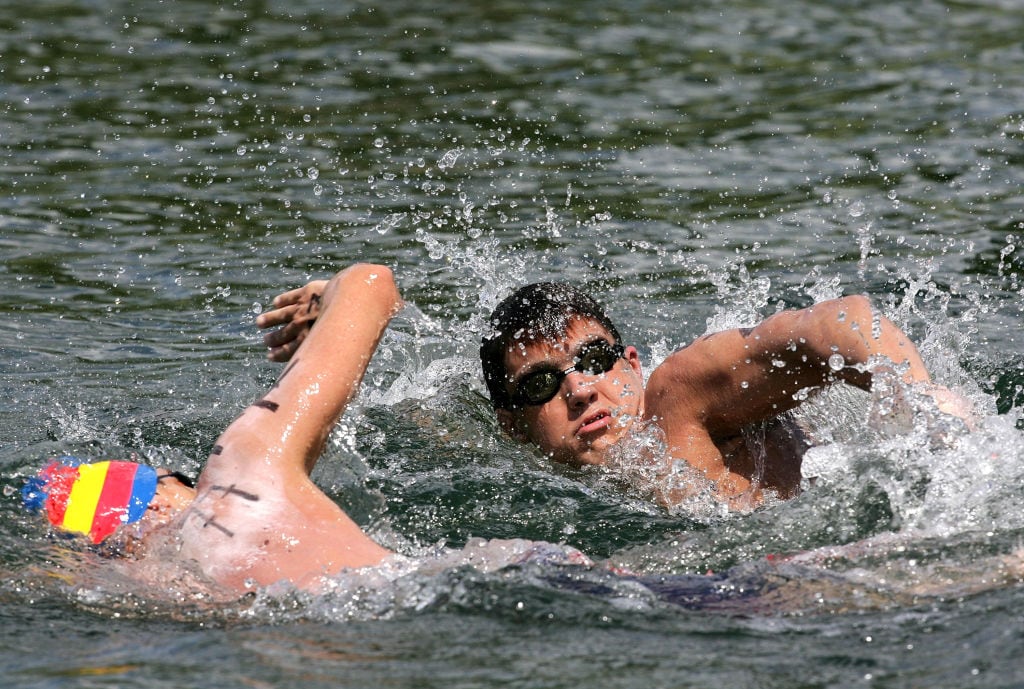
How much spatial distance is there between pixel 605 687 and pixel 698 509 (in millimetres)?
1707

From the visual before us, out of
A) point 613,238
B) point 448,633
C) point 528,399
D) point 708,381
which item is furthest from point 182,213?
point 448,633

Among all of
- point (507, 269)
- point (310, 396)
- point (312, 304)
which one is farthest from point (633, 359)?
point (507, 269)

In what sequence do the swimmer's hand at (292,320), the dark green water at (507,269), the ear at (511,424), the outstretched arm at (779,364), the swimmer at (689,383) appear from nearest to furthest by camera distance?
the dark green water at (507,269) → the swimmer's hand at (292,320) → the outstretched arm at (779,364) → the swimmer at (689,383) → the ear at (511,424)

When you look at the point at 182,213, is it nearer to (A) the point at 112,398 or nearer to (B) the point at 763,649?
(A) the point at 112,398

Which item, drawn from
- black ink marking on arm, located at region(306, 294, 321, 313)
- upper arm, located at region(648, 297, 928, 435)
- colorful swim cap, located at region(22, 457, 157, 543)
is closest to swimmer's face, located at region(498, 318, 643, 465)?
upper arm, located at region(648, 297, 928, 435)

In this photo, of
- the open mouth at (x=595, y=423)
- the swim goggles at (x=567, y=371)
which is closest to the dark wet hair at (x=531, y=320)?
the swim goggles at (x=567, y=371)

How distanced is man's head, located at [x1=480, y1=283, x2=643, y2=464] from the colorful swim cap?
67.3 inches

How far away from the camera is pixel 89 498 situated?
170 inches

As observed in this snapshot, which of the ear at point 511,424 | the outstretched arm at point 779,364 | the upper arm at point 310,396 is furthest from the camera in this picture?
the ear at point 511,424

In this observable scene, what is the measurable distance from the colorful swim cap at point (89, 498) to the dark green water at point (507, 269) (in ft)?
0.59

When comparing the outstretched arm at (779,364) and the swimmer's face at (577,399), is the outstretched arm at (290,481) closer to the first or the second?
the swimmer's face at (577,399)

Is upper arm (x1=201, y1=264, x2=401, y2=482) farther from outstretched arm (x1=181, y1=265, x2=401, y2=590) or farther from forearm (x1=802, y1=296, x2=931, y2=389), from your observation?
forearm (x1=802, y1=296, x2=931, y2=389)

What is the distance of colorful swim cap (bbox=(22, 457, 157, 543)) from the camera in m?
4.32

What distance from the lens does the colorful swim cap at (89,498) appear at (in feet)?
14.2
